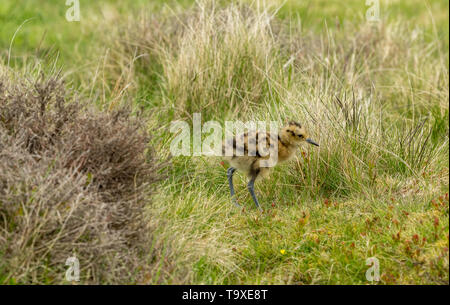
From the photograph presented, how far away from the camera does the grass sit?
4367mm

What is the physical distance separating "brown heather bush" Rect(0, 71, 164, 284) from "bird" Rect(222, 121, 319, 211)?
2.49 feet

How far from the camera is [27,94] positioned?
205 inches

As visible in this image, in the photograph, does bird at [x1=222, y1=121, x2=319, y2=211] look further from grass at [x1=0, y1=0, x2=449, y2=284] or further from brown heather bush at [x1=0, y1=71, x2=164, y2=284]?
brown heather bush at [x1=0, y1=71, x2=164, y2=284]

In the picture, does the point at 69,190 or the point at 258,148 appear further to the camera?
the point at 258,148

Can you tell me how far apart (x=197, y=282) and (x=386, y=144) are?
7.66 feet

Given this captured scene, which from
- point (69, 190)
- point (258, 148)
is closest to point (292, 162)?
point (258, 148)

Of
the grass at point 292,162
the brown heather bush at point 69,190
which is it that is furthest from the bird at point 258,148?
the brown heather bush at point 69,190

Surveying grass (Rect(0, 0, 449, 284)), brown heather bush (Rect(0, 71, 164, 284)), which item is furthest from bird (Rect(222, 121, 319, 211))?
brown heather bush (Rect(0, 71, 164, 284))

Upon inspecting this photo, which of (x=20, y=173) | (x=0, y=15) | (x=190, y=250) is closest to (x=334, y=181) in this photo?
(x=190, y=250)

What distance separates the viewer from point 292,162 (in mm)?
5625

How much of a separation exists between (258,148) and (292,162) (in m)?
0.56

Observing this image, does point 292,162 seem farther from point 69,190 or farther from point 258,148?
point 69,190

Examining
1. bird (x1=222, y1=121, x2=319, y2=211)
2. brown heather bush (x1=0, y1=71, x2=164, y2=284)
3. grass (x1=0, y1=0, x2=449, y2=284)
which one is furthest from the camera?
bird (x1=222, y1=121, x2=319, y2=211)

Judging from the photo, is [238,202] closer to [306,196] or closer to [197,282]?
[306,196]
